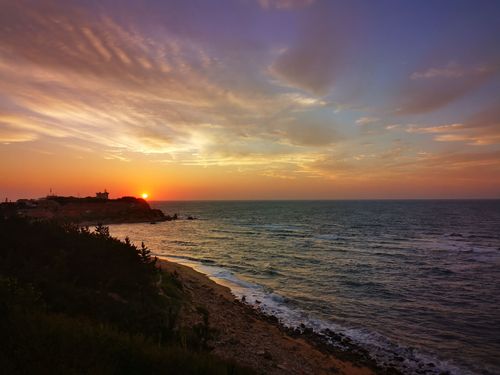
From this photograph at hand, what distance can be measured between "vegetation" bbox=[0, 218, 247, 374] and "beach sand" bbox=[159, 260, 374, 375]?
4.57 feet

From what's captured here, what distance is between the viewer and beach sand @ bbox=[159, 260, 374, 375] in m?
12.8

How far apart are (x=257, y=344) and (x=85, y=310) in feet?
23.9

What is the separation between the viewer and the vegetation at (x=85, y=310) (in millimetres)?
6473

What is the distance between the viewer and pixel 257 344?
1450 cm

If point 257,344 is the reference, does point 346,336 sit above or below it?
below

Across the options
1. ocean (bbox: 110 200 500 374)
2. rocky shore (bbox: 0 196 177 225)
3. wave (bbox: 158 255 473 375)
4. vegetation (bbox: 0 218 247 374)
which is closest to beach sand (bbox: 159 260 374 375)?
wave (bbox: 158 255 473 375)

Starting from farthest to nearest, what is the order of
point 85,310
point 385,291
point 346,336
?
point 385,291 → point 346,336 → point 85,310

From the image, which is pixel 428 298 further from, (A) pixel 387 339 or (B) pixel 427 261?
(B) pixel 427 261

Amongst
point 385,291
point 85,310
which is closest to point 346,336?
point 385,291

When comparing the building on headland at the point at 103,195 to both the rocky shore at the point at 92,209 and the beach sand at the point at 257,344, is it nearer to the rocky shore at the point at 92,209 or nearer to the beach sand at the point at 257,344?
the rocky shore at the point at 92,209

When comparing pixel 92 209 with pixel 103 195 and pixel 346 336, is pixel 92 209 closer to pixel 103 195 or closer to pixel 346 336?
pixel 103 195

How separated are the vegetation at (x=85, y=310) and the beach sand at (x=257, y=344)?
1.39 meters

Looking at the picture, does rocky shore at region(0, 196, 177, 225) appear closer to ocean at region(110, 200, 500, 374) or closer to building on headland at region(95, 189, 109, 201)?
building on headland at region(95, 189, 109, 201)

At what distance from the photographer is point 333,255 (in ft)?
135
